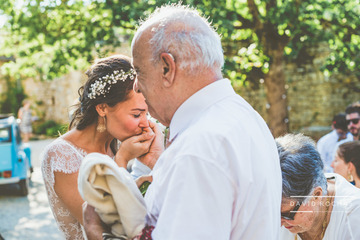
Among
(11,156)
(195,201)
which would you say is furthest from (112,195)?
(11,156)

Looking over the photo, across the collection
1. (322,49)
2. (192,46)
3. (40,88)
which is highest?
(192,46)

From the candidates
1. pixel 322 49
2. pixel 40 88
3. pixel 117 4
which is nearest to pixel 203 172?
pixel 117 4

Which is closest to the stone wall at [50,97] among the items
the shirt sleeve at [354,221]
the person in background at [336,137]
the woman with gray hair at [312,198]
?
the person in background at [336,137]

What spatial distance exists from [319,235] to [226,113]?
134cm

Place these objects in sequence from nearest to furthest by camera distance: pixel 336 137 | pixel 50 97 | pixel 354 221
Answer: pixel 354 221, pixel 336 137, pixel 50 97

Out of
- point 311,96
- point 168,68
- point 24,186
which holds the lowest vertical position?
point 24,186

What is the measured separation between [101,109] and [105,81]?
17 cm

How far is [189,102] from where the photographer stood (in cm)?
134

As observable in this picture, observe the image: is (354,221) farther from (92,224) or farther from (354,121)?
(354,121)

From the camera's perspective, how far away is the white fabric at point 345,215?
6.69 ft

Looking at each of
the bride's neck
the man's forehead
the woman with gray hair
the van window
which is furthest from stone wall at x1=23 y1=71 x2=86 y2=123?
the woman with gray hair

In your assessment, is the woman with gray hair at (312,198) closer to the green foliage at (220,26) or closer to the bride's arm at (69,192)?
the bride's arm at (69,192)

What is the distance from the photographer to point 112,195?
4.30ft

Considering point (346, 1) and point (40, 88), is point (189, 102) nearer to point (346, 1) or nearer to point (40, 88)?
point (346, 1)
